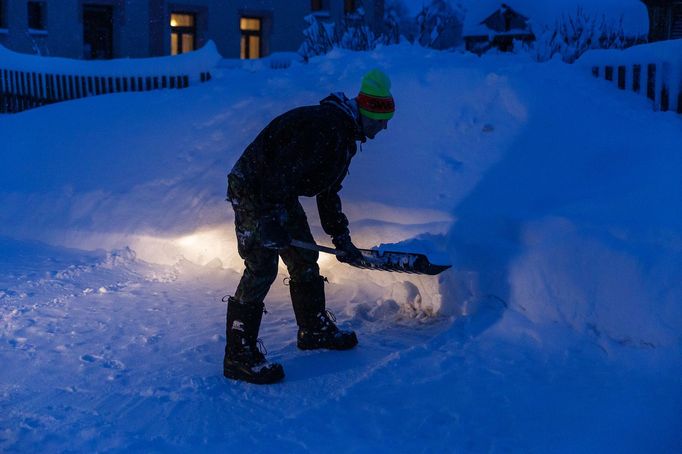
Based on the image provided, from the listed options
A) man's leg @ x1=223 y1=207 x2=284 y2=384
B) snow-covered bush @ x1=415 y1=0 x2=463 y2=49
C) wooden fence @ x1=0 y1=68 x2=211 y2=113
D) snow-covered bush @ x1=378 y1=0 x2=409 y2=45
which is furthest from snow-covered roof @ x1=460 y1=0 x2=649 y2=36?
man's leg @ x1=223 y1=207 x2=284 y2=384

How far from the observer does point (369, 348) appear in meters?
3.87

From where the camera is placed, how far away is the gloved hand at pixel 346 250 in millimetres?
3701

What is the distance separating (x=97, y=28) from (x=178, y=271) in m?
16.2

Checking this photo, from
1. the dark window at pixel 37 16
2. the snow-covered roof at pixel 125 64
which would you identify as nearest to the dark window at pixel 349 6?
the dark window at pixel 37 16

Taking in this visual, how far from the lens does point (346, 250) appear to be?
12.2 ft

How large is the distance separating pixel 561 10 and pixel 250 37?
9.21m

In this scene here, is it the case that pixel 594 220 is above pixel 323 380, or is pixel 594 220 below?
above

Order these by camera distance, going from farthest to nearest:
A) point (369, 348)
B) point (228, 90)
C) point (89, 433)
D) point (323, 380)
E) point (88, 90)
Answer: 1. point (88, 90)
2. point (228, 90)
3. point (369, 348)
4. point (323, 380)
5. point (89, 433)

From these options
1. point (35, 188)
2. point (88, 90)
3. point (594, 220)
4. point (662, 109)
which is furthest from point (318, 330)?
point (88, 90)

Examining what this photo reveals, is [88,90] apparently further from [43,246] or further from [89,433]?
[89,433]

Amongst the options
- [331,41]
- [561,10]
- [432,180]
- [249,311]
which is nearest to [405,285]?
[432,180]

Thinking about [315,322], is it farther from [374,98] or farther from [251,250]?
[374,98]

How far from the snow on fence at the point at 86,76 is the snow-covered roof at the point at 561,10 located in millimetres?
12058

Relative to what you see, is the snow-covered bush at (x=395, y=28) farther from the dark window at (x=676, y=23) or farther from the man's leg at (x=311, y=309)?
the man's leg at (x=311, y=309)
